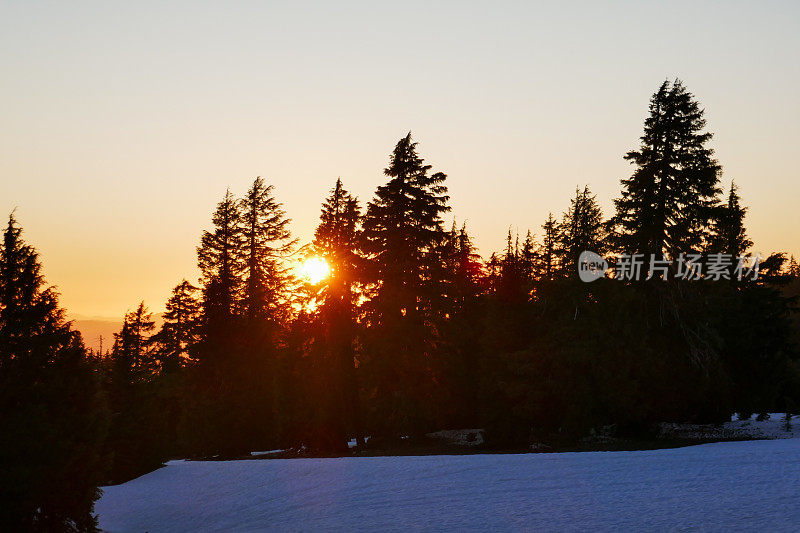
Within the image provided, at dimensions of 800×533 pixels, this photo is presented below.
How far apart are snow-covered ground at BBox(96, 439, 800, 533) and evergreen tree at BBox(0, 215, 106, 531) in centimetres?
253

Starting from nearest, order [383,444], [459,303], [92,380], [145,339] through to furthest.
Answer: [92,380] < [383,444] < [459,303] < [145,339]

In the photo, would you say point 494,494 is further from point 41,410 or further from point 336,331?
point 336,331

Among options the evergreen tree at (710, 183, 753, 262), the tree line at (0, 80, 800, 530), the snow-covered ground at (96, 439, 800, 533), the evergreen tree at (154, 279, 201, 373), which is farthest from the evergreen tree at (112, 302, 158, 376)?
the evergreen tree at (710, 183, 753, 262)

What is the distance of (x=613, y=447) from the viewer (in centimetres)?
2686

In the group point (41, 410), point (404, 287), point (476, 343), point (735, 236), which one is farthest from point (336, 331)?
point (735, 236)

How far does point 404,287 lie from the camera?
113 ft

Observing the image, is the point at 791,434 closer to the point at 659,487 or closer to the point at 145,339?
the point at 659,487

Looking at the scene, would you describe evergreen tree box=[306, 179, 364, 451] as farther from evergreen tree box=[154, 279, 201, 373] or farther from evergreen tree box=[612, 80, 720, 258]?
evergreen tree box=[154, 279, 201, 373]

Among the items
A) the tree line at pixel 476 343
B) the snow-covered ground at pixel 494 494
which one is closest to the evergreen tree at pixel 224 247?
the tree line at pixel 476 343

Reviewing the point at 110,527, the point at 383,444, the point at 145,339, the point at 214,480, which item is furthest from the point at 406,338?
the point at 145,339

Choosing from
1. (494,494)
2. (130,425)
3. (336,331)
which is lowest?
(494,494)

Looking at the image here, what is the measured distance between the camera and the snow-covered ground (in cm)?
1204

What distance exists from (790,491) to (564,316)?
20.3 meters

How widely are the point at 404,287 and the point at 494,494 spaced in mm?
20119
